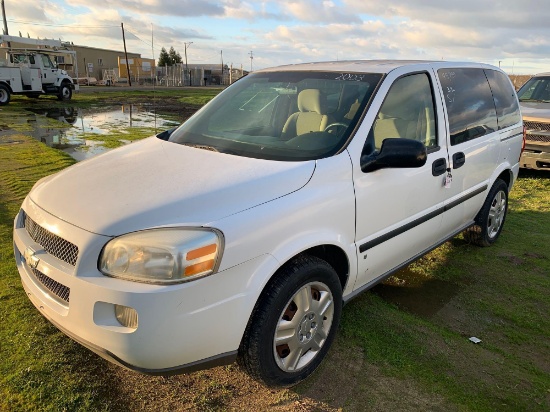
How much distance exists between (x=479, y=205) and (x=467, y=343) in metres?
1.70

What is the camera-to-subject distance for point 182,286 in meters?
2.02

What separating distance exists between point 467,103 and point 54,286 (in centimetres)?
352

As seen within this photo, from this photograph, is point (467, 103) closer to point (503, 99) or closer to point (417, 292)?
point (503, 99)

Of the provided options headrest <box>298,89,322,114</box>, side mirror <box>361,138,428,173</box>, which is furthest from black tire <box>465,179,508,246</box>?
headrest <box>298,89,322,114</box>

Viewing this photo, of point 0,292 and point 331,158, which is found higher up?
point 331,158

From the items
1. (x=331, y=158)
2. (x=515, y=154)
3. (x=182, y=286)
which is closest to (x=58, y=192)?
(x=182, y=286)

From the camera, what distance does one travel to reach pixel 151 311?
1.99 m

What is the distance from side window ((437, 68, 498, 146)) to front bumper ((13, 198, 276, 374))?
235 centimetres

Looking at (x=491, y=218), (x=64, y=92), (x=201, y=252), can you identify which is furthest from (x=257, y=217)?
(x=64, y=92)

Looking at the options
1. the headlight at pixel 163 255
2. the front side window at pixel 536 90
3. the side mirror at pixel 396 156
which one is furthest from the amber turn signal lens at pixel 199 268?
the front side window at pixel 536 90

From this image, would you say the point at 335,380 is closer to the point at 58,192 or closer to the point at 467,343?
the point at 467,343

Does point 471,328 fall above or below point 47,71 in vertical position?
below

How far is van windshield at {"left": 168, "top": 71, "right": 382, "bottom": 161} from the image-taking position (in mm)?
2900

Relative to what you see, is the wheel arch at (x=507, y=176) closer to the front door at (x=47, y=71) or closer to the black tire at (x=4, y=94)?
the black tire at (x=4, y=94)
